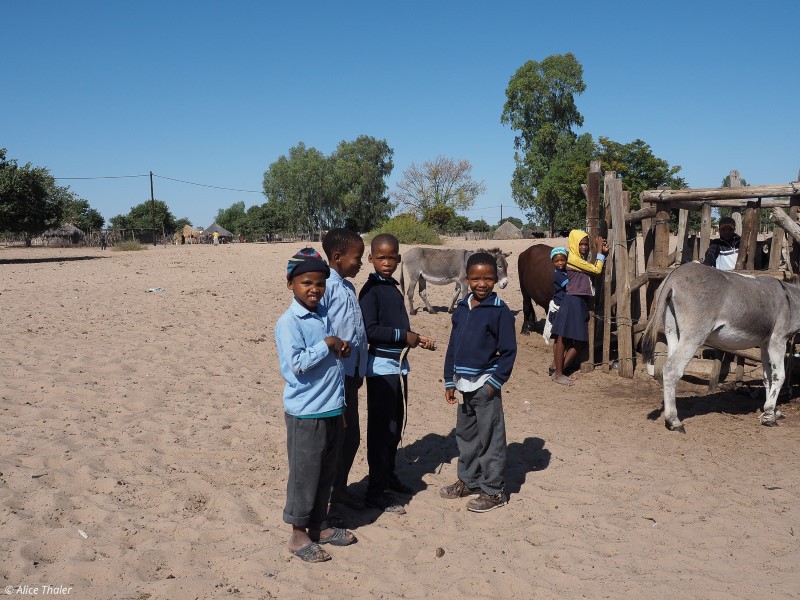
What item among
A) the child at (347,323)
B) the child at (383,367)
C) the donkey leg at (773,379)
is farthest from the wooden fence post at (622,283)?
the child at (347,323)

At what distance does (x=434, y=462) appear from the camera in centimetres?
555

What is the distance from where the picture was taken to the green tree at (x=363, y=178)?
6294 centimetres

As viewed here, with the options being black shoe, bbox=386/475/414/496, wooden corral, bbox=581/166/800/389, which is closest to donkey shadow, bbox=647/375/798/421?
wooden corral, bbox=581/166/800/389

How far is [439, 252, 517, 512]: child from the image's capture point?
4445mm

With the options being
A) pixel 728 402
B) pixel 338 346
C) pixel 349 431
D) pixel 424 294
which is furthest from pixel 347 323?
pixel 424 294

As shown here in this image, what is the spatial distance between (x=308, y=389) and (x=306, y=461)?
43 cm

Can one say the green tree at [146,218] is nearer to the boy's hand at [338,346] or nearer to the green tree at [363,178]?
the green tree at [363,178]

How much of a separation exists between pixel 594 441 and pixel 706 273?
202 cm

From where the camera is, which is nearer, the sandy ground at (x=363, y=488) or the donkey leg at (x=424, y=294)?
the sandy ground at (x=363, y=488)

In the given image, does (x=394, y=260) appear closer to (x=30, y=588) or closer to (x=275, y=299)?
(x=30, y=588)

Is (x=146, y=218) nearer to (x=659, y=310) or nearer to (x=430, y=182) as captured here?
(x=430, y=182)

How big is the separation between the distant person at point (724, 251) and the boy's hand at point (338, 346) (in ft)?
19.7

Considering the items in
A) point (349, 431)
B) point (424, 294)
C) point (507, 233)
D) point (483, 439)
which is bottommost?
point (483, 439)
